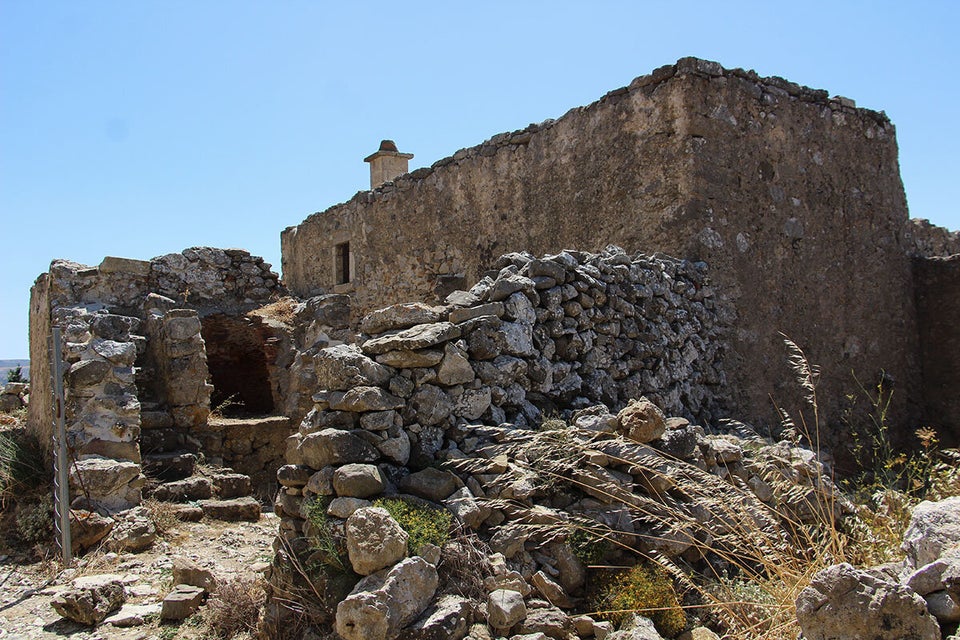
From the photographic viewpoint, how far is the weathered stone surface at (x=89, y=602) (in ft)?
14.6

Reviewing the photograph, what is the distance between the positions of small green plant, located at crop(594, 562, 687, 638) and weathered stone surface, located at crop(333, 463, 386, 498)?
1129 mm

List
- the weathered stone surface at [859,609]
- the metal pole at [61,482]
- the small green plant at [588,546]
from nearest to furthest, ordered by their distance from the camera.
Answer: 1. the weathered stone surface at [859,609]
2. the small green plant at [588,546]
3. the metal pole at [61,482]

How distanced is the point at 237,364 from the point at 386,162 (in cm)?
503

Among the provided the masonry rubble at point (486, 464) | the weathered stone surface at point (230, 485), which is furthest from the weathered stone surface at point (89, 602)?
the weathered stone surface at point (230, 485)

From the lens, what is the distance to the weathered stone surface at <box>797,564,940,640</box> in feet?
7.64

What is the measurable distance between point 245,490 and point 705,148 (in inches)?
208

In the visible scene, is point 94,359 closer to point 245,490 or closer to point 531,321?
point 245,490

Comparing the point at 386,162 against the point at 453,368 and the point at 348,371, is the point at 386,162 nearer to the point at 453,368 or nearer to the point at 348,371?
the point at 453,368

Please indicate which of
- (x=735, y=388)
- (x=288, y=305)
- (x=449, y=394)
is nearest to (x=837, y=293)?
(x=735, y=388)

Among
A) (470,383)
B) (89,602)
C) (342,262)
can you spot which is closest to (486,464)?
(470,383)

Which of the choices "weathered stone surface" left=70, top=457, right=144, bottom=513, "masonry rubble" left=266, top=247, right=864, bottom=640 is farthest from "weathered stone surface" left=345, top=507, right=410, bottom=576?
"weathered stone surface" left=70, top=457, right=144, bottom=513

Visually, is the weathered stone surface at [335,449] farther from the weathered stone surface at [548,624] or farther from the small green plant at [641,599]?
the small green plant at [641,599]

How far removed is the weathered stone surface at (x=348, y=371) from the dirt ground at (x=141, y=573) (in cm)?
145

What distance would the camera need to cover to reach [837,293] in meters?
7.74
